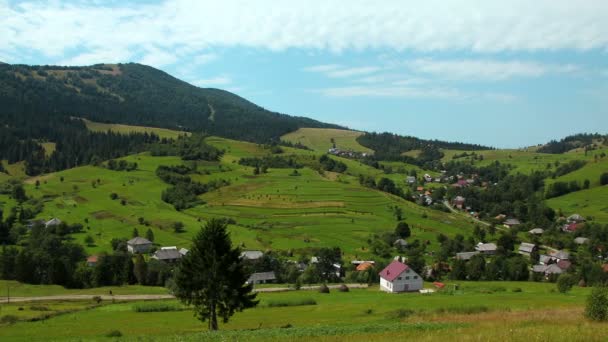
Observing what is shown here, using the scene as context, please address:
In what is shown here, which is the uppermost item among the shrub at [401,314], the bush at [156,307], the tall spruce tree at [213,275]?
the tall spruce tree at [213,275]

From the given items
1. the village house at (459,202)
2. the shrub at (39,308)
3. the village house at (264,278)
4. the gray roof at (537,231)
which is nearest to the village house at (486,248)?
the gray roof at (537,231)

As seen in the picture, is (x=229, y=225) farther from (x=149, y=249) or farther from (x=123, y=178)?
(x=123, y=178)

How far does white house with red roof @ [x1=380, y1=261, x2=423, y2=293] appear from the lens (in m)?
68.7

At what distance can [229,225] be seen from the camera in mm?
114438

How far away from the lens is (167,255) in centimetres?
9481

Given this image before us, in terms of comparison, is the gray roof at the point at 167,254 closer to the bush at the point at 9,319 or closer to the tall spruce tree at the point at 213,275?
the bush at the point at 9,319

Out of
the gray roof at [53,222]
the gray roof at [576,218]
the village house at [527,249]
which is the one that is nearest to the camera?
the gray roof at [53,222]

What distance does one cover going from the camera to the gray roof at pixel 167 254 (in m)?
93.7

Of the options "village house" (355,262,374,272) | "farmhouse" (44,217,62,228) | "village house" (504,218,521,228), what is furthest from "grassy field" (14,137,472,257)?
"village house" (504,218,521,228)

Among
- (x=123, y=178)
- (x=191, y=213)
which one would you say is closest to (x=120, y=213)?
(x=191, y=213)

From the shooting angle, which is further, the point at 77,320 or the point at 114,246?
the point at 114,246

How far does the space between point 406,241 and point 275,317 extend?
6769cm

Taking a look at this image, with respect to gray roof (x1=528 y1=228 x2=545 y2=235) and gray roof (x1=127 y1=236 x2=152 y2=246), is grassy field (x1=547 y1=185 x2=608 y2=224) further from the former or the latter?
gray roof (x1=127 y1=236 x2=152 y2=246)

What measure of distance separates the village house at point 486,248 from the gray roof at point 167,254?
60191mm
